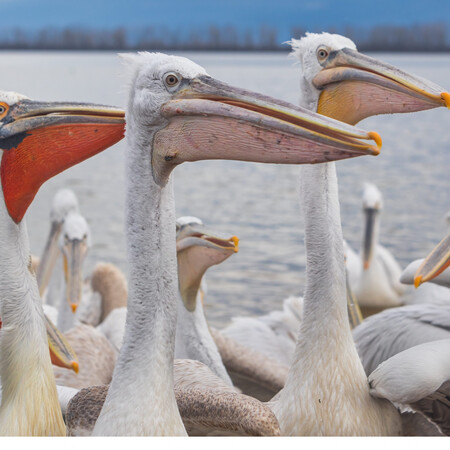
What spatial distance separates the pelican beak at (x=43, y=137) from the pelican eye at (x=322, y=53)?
637 mm

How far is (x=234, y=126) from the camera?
59.5 inches

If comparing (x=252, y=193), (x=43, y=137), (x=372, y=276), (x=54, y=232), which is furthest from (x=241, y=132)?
(x=252, y=193)

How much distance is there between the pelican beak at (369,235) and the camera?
539cm

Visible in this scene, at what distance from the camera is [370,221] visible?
5.45 metres

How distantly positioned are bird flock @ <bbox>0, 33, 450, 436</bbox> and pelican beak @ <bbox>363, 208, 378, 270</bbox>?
268 cm

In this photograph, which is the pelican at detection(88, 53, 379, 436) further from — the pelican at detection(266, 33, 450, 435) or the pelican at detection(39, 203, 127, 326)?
the pelican at detection(39, 203, 127, 326)

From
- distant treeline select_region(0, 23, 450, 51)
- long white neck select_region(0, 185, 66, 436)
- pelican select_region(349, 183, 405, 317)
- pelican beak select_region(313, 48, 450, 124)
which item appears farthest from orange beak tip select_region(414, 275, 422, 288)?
pelican select_region(349, 183, 405, 317)

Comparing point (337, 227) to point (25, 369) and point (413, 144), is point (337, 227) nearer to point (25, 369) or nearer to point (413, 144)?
point (25, 369)

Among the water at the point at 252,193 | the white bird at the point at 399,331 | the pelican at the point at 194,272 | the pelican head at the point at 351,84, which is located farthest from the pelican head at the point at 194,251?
the water at the point at 252,193

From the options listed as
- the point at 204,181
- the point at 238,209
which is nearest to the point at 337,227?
the point at 238,209

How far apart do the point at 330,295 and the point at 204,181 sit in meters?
7.01

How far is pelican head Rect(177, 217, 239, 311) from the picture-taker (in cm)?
272

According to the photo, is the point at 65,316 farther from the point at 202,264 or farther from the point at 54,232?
the point at 202,264

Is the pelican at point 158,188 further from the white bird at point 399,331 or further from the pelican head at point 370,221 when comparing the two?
the pelican head at point 370,221
